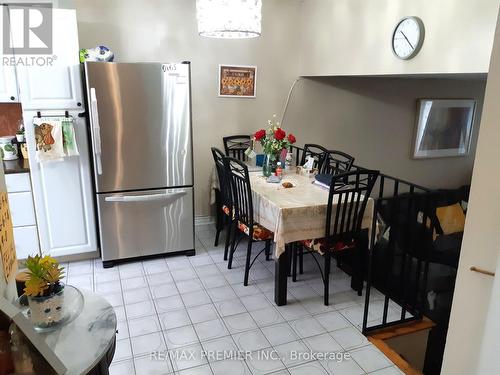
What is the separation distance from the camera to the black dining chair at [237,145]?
4184 mm

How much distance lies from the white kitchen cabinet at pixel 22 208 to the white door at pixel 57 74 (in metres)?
0.71

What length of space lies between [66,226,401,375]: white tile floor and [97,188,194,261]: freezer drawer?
0.50 ft

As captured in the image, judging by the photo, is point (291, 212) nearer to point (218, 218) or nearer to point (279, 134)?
point (279, 134)

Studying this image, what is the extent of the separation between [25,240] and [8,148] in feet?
2.64

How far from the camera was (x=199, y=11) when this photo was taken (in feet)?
8.11

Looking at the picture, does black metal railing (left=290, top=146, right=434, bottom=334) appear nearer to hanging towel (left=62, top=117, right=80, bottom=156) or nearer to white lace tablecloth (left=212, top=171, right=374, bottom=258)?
white lace tablecloth (left=212, top=171, right=374, bottom=258)

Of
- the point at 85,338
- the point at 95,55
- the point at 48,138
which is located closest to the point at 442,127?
the point at 95,55

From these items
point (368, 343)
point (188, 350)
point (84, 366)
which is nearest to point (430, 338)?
point (368, 343)

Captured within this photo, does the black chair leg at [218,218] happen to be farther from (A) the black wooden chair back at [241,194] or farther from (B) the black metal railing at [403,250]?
(B) the black metal railing at [403,250]

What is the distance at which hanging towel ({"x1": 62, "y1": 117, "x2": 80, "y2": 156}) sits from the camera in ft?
9.82

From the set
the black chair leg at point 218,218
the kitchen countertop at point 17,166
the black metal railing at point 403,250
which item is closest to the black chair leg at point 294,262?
the black metal railing at point 403,250

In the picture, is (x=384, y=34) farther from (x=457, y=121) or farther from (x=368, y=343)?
(x=457, y=121)

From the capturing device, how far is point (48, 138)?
2945 millimetres

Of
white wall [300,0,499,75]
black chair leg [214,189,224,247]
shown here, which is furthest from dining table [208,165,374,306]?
white wall [300,0,499,75]
